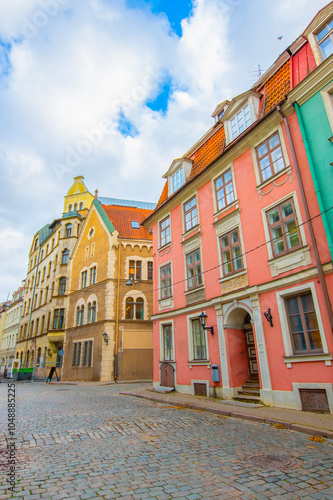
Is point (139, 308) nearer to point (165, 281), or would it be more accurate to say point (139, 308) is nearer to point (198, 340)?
point (165, 281)

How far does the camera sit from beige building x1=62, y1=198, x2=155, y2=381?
2486cm

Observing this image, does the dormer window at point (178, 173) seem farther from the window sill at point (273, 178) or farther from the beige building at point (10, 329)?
the beige building at point (10, 329)

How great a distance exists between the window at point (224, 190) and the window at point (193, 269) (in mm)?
2705

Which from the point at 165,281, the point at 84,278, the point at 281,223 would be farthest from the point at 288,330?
the point at 84,278

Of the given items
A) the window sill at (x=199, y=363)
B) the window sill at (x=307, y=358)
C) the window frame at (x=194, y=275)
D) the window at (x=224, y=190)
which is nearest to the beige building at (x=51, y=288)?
the window sill at (x=199, y=363)

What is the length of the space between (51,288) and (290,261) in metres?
31.8

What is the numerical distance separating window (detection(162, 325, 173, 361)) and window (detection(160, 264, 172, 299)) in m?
1.81

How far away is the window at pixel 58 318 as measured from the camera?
3272 cm

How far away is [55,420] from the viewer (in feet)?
28.7

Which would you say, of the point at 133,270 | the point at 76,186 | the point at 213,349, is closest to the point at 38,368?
the point at 133,270

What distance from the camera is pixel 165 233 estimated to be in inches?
749

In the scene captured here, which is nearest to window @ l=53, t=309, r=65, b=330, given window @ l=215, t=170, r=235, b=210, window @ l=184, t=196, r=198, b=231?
window @ l=184, t=196, r=198, b=231

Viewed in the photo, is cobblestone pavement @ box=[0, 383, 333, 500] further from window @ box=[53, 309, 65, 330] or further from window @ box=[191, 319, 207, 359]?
window @ box=[53, 309, 65, 330]

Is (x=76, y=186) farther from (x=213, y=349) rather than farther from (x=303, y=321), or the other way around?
(x=303, y=321)
